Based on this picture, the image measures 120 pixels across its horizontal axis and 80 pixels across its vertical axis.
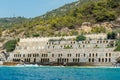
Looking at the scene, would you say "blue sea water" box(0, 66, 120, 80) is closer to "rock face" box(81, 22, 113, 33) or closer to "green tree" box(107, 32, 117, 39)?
"green tree" box(107, 32, 117, 39)

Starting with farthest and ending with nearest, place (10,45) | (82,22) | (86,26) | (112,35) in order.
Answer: (82,22), (86,26), (10,45), (112,35)

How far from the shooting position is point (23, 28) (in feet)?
589

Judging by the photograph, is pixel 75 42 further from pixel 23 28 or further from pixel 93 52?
pixel 23 28

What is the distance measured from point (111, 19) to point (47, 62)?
144ft

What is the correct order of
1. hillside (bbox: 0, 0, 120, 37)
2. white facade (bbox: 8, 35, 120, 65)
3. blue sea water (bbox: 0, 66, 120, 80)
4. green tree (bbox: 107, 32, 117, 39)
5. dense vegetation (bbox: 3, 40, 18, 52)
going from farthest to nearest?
hillside (bbox: 0, 0, 120, 37) < dense vegetation (bbox: 3, 40, 18, 52) < green tree (bbox: 107, 32, 117, 39) < white facade (bbox: 8, 35, 120, 65) < blue sea water (bbox: 0, 66, 120, 80)

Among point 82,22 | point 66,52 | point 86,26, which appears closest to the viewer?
point 66,52

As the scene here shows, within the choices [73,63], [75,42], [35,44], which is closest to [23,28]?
[35,44]

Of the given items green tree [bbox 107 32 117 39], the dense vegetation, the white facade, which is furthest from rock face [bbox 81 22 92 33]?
green tree [bbox 107 32 117 39]

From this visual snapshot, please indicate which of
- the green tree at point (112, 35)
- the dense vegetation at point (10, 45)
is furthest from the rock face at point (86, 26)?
the green tree at point (112, 35)

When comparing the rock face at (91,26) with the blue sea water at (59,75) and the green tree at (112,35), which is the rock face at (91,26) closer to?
the green tree at (112,35)

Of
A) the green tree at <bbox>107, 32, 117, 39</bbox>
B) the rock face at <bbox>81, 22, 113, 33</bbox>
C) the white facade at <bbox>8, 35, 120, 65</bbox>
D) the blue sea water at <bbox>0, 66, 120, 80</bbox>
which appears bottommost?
the blue sea water at <bbox>0, 66, 120, 80</bbox>

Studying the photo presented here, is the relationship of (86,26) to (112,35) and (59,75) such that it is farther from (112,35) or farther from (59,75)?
(59,75)

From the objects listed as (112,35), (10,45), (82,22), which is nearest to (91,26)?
(82,22)

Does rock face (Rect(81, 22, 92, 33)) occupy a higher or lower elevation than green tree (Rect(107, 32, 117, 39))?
higher
